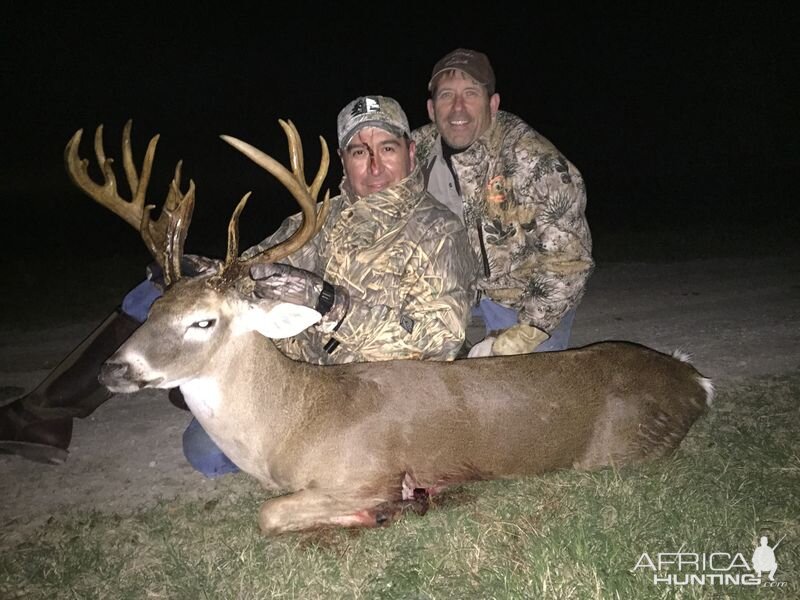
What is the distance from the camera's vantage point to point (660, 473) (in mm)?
4180

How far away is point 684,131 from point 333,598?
34.6 metres

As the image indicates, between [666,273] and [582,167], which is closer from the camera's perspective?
[666,273]

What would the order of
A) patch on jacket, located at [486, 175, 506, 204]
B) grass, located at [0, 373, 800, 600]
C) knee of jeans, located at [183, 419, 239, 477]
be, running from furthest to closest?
patch on jacket, located at [486, 175, 506, 204]
knee of jeans, located at [183, 419, 239, 477]
grass, located at [0, 373, 800, 600]

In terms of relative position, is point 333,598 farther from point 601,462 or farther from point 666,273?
point 666,273

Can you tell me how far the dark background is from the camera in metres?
16.5

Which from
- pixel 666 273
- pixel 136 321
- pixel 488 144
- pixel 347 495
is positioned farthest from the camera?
pixel 666 273

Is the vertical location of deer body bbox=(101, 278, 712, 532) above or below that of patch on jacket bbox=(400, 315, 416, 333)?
below

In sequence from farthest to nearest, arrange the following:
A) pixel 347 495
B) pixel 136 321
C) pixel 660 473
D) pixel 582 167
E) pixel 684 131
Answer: pixel 684 131, pixel 582 167, pixel 136 321, pixel 660 473, pixel 347 495

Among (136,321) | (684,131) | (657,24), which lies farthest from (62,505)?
(657,24)

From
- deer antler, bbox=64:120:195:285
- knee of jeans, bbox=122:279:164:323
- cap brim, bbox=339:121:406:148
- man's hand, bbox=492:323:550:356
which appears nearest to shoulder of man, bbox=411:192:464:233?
cap brim, bbox=339:121:406:148

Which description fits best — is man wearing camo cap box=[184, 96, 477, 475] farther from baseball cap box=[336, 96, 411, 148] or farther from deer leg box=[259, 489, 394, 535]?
deer leg box=[259, 489, 394, 535]

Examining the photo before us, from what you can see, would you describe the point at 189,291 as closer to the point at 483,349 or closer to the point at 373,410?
the point at 373,410

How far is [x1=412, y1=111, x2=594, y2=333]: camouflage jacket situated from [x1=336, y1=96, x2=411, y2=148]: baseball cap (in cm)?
78

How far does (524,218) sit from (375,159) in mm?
1140
